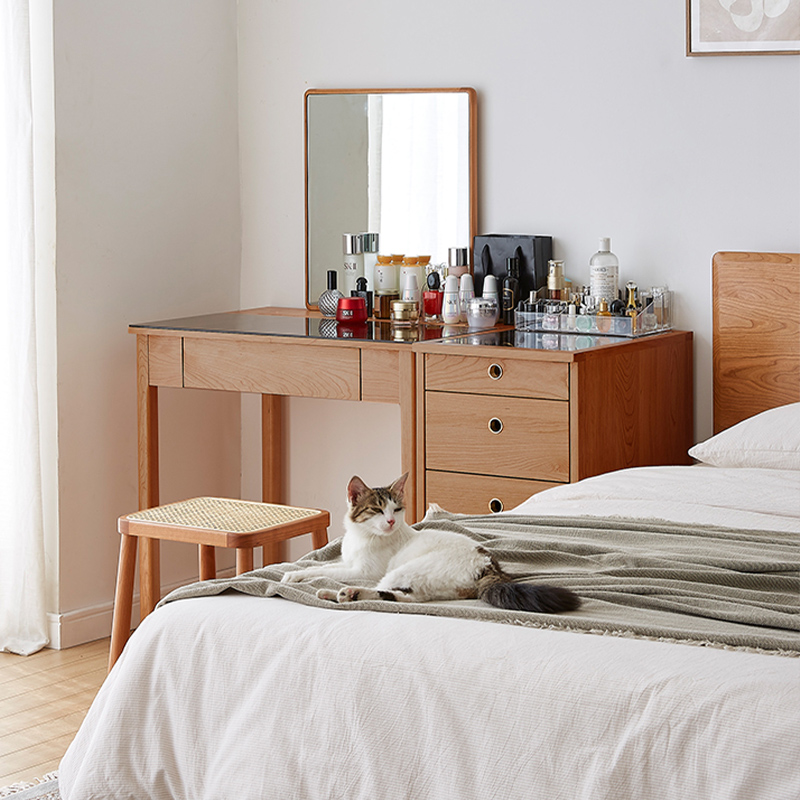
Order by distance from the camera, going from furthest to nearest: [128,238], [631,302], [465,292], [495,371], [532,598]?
[128,238], [465,292], [631,302], [495,371], [532,598]

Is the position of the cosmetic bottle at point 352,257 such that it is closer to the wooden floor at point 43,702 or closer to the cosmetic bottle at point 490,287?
the cosmetic bottle at point 490,287

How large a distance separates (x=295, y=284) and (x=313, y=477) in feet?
1.89

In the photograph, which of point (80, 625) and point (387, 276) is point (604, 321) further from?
point (80, 625)

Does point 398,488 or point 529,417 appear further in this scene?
point 529,417

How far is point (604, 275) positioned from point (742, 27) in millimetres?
646

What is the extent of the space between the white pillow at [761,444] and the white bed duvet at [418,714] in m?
1.04

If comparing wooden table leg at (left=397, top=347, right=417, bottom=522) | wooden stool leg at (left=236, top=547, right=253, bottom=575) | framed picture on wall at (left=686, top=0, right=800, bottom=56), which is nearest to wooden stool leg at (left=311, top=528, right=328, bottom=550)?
wooden stool leg at (left=236, top=547, right=253, bottom=575)

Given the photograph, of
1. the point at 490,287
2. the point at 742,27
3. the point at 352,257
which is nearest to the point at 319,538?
the point at 490,287

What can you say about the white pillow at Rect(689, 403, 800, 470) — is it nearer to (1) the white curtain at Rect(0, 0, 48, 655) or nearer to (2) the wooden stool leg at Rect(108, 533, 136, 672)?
(2) the wooden stool leg at Rect(108, 533, 136, 672)

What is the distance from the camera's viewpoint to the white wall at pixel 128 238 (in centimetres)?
316

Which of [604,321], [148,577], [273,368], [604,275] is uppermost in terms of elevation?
[604,275]

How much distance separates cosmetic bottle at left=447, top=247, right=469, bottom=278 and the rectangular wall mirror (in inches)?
3.2

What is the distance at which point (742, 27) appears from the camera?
Answer: 2807mm

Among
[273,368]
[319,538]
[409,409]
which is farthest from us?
[273,368]
